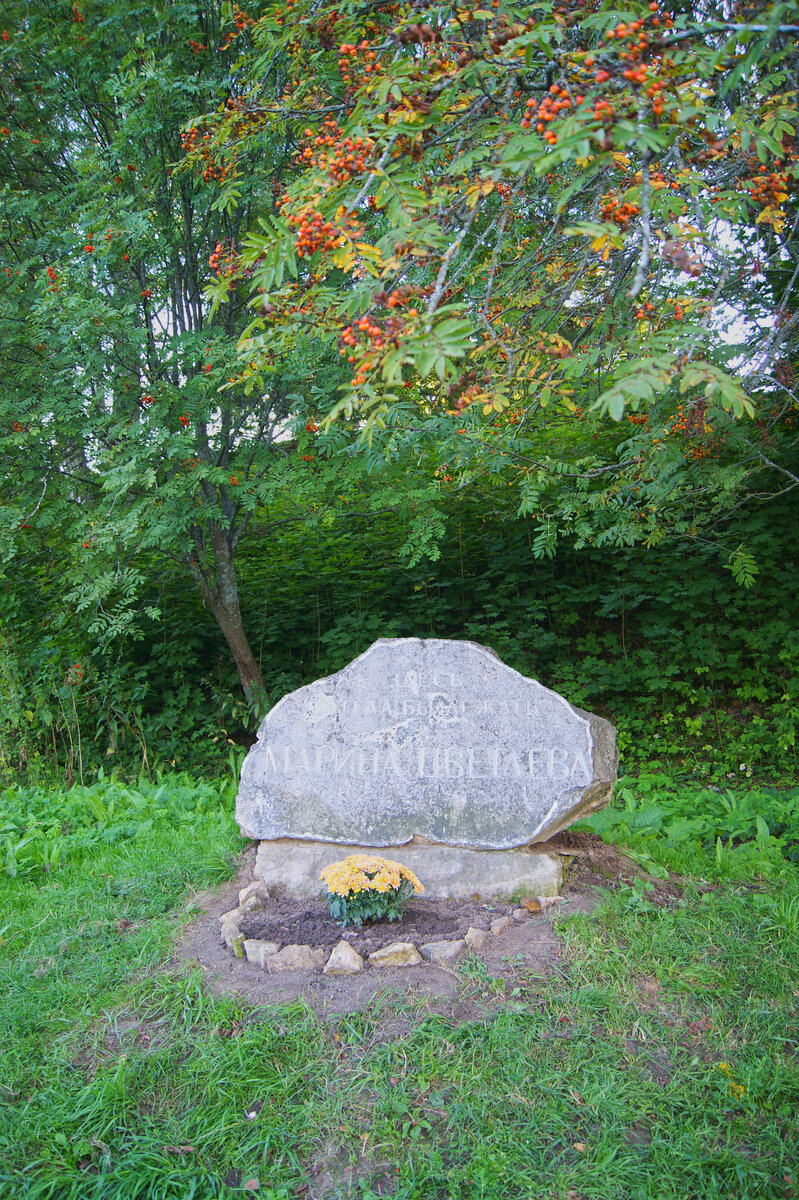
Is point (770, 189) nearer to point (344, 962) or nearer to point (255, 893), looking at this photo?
point (344, 962)

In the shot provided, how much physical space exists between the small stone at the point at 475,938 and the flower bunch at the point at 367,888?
10.2 inches

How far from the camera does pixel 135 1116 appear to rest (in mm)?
2326

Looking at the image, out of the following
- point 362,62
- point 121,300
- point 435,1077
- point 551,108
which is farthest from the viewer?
point 121,300

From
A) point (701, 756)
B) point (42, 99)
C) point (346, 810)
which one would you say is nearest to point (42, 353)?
point (42, 99)

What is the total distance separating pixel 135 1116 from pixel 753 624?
6.10 meters

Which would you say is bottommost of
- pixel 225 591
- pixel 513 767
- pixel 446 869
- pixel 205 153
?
pixel 446 869

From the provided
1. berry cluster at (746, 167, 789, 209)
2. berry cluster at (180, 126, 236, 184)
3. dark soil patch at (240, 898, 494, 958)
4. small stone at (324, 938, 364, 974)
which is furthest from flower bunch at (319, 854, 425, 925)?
berry cluster at (180, 126, 236, 184)

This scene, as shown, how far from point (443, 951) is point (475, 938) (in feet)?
0.49

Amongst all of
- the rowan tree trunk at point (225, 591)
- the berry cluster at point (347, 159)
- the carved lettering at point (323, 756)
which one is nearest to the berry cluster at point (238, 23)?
the berry cluster at point (347, 159)

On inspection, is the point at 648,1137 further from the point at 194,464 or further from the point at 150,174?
the point at 150,174

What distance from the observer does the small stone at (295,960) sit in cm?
296

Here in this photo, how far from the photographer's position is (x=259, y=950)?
120 inches

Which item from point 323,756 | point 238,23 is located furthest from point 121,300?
point 323,756

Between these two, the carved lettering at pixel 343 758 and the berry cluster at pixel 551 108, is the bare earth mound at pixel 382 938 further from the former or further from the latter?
the berry cluster at pixel 551 108
